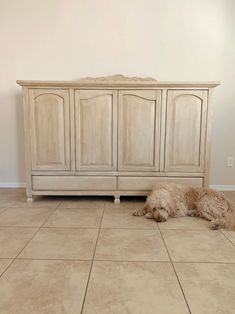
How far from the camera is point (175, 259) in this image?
1394 mm

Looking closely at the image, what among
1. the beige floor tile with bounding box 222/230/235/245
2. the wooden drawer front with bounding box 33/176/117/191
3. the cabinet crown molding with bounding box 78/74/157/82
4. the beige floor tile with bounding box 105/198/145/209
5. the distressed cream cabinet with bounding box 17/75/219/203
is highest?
the cabinet crown molding with bounding box 78/74/157/82

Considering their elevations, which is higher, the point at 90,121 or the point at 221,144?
the point at 90,121

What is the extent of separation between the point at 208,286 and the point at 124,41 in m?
2.50

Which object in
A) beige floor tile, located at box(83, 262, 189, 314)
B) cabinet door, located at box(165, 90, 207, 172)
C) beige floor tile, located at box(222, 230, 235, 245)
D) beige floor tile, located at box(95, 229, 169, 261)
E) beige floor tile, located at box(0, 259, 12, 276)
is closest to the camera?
beige floor tile, located at box(83, 262, 189, 314)

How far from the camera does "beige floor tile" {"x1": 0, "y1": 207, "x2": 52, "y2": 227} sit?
190 centimetres

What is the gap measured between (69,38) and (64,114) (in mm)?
1016

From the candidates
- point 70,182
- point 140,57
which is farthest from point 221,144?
point 70,182

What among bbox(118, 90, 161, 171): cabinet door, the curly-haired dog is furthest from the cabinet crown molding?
the curly-haired dog

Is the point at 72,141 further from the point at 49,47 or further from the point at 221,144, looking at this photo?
the point at 221,144

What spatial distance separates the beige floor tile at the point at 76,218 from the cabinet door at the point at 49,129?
436 mm

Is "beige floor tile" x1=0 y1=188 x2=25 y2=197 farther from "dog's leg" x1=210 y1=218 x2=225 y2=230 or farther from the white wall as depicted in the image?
"dog's leg" x1=210 y1=218 x2=225 y2=230

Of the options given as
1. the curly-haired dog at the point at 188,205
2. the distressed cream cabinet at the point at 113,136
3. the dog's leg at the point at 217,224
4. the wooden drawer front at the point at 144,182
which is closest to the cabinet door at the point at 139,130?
the distressed cream cabinet at the point at 113,136

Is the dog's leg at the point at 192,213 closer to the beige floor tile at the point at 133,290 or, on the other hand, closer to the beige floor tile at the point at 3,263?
the beige floor tile at the point at 133,290

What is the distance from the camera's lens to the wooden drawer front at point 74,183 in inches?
A: 93.8
